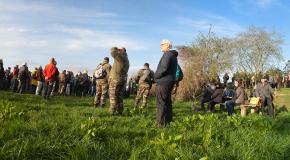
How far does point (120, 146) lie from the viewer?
6352 millimetres

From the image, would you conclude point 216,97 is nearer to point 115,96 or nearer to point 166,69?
point 115,96

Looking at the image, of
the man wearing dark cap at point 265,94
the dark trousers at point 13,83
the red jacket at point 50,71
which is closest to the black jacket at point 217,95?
the man wearing dark cap at point 265,94

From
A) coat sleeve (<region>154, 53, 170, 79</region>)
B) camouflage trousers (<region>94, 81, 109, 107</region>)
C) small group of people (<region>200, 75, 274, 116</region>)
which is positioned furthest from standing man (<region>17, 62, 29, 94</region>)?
coat sleeve (<region>154, 53, 170, 79</region>)

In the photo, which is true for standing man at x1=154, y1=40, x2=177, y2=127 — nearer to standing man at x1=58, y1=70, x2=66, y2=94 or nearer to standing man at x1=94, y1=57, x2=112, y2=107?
standing man at x1=94, y1=57, x2=112, y2=107

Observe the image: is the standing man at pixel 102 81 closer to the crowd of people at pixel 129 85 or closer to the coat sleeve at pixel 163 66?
the crowd of people at pixel 129 85

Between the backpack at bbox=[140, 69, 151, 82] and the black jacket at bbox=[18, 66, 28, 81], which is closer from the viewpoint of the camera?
the backpack at bbox=[140, 69, 151, 82]

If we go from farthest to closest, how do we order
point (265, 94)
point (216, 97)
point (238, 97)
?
point (265, 94)
point (216, 97)
point (238, 97)

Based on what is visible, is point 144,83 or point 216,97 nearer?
point 144,83

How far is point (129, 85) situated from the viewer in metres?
31.7

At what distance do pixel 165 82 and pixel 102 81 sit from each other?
542 cm

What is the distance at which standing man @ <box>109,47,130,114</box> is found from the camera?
11.5m

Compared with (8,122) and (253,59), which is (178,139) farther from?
(253,59)

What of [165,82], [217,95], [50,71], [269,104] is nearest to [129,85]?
[50,71]

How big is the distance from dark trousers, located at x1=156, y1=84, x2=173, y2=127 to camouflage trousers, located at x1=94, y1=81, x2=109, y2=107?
5.01 meters
